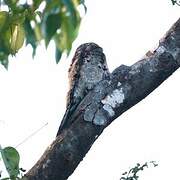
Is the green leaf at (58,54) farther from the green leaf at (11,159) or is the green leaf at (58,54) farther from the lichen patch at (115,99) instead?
the lichen patch at (115,99)

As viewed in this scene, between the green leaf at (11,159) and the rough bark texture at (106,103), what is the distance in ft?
2.79

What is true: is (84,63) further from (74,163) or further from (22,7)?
(22,7)

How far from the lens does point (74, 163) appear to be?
2.61m

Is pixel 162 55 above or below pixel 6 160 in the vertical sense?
above

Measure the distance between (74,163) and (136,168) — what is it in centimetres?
82

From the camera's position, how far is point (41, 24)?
1078 mm

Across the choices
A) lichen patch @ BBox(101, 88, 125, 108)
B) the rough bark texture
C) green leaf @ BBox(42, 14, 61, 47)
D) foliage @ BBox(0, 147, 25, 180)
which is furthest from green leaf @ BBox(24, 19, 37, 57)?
lichen patch @ BBox(101, 88, 125, 108)

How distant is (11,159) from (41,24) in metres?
0.72

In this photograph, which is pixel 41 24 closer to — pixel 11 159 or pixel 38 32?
pixel 38 32

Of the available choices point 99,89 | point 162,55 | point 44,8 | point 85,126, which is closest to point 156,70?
point 162,55

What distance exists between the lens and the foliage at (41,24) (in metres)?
1.04

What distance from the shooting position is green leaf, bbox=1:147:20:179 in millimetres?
1619

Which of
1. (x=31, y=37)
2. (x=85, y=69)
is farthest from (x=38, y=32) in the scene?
(x=85, y=69)

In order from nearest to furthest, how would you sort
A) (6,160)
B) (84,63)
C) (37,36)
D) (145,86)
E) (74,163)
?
1. (37,36)
2. (6,160)
3. (74,163)
4. (145,86)
5. (84,63)
